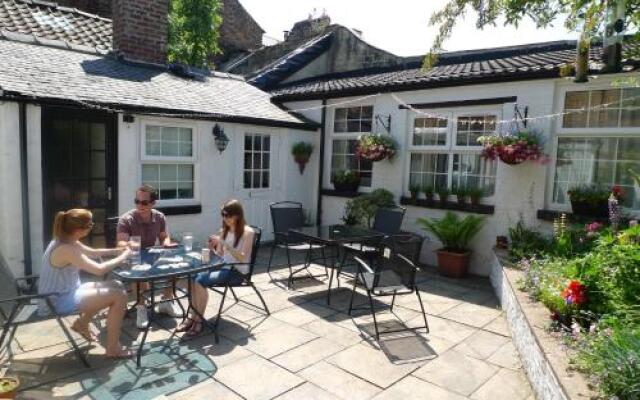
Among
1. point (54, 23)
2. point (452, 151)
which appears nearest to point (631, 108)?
point (452, 151)

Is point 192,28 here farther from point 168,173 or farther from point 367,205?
point 367,205

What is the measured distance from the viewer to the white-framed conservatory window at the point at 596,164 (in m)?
5.92

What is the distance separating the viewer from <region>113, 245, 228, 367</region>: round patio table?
3705mm

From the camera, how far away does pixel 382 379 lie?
3543 millimetres

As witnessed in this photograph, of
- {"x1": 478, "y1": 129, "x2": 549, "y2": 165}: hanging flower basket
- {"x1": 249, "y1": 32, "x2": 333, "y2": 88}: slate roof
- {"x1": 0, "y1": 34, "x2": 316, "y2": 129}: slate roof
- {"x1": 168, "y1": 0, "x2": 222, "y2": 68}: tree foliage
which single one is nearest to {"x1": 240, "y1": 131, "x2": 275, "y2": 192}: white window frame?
{"x1": 0, "y1": 34, "x2": 316, "y2": 129}: slate roof

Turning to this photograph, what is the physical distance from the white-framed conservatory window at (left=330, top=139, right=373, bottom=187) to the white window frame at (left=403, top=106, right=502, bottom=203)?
0.92 m

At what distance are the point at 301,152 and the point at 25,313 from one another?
551 cm

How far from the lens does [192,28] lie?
17562mm

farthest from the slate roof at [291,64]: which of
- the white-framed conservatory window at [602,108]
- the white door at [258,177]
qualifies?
the white-framed conservatory window at [602,108]

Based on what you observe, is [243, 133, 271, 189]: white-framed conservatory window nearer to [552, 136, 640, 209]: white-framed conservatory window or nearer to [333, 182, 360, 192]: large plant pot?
[333, 182, 360, 192]: large plant pot

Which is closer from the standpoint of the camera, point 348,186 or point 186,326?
point 186,326

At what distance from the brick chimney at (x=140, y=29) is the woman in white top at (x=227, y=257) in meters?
5.72

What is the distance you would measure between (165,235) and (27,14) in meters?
8.64

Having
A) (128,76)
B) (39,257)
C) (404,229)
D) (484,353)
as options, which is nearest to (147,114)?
(128,76)
